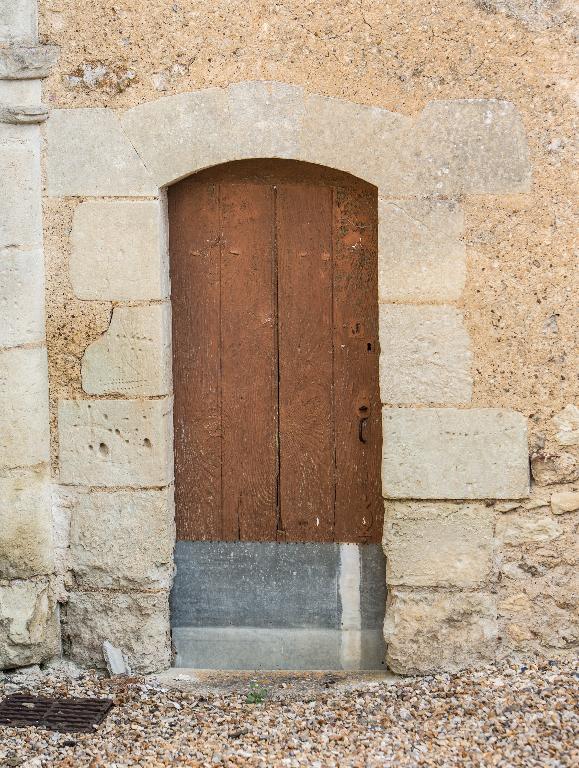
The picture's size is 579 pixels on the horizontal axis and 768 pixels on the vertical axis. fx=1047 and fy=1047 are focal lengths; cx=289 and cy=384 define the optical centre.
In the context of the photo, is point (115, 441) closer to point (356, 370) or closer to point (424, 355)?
point (356, 370)

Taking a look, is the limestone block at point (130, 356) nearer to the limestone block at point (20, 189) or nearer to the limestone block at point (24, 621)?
the limestone block at point (20, 189)

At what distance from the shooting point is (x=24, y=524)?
4199 millimetres

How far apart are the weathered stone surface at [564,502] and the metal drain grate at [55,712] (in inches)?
73.3

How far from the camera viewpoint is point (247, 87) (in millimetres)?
3977

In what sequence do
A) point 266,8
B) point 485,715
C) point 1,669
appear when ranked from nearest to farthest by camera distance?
point 485,715 → point 266,8 → point 1,669

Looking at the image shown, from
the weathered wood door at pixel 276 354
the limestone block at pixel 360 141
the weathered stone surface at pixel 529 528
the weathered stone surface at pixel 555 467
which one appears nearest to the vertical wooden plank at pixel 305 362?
the weathered wood door at pixel 276 354

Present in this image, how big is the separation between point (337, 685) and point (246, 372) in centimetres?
130

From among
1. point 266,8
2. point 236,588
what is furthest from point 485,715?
point 266,8

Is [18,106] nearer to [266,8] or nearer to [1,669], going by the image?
[266,8]

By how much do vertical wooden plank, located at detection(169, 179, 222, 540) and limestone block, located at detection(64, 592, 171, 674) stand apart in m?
0.34

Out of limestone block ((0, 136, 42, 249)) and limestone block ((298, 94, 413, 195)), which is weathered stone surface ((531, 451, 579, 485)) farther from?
limestone block ((0, 136, 42, 249))

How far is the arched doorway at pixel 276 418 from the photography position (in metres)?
4.23

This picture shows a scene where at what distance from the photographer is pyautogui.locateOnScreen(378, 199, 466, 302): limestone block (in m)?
3.96

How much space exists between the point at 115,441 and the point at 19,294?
0.69 m
